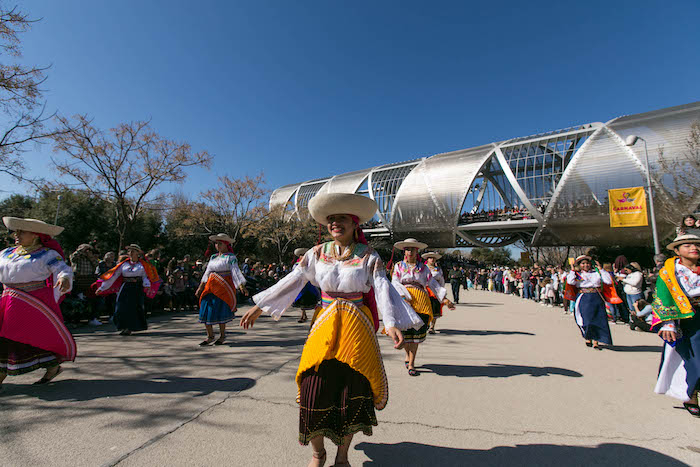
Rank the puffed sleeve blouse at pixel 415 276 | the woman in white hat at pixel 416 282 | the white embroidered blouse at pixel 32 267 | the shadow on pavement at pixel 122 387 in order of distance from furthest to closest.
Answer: the puffed sleeve blouse at pixel 415 276 → the woman in white hat at pixel 416 282 → the white embroidered blouse at pixel 32 267 → the shadow on pavement at pixel 122 387

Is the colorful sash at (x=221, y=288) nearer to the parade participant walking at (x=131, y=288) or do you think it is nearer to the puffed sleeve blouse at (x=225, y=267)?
the puffed sleeve blouse at (x=225, y=267)

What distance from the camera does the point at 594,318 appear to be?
6250 mm

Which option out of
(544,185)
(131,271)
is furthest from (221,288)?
(544,185)

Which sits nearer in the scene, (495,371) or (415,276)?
(495,371)

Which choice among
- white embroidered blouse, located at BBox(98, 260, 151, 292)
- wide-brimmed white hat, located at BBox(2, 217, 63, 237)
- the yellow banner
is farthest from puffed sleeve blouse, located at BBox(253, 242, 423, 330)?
the yellow banner

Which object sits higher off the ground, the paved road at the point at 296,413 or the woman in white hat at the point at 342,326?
the woman in white hat at the point at 342,326

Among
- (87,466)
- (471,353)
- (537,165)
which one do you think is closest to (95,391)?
(87,466)

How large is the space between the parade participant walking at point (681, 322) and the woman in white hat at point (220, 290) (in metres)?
5.67

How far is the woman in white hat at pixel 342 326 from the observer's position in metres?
2.16

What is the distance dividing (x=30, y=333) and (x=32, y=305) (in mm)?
298

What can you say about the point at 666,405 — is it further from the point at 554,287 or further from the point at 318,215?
the point at 554,287

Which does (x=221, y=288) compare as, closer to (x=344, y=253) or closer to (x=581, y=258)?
(x=344, y=253)

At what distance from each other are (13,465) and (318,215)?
2619mm

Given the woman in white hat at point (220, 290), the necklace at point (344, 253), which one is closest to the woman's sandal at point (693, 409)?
the necklace at point (344, 253)
